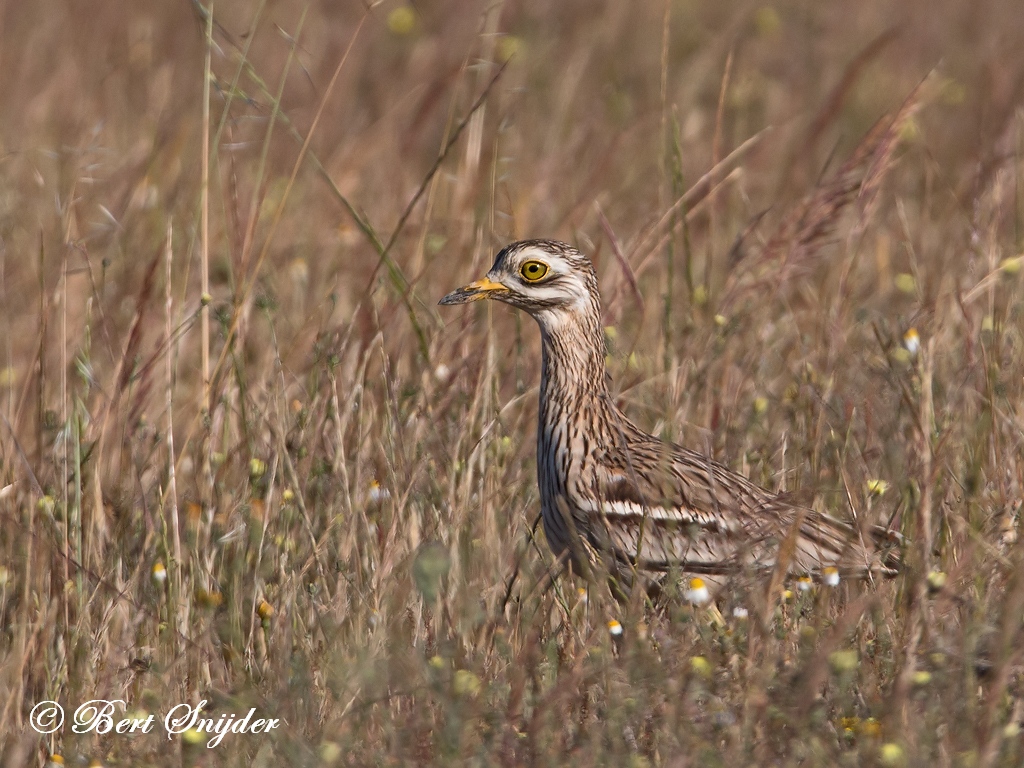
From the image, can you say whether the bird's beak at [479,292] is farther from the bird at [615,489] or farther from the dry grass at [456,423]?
the dry grass at [456,423]

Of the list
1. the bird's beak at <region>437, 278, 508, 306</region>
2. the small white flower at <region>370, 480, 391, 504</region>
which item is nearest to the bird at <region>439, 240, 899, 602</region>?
the bird's beak at <region>437, 278, 508, 306</region>

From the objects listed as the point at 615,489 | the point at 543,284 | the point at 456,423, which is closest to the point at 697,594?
the point at 615,489

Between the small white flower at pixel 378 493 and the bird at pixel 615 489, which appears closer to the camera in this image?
the bird at pixel 615 489

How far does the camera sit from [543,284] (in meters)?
4.84

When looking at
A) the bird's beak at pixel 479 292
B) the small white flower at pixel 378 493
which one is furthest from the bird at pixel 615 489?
the small white flower at pixel 378 493

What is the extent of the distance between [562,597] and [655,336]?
96.2 inches

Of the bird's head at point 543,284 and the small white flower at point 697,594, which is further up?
the bird's head at point 543,284

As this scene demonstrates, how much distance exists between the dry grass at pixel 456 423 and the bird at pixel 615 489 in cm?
14

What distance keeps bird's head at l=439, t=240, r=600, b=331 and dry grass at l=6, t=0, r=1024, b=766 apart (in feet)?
0.76

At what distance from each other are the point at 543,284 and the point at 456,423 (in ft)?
1.92

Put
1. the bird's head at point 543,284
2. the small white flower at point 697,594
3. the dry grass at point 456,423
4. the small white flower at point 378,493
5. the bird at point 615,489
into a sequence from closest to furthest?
1. the dry grass at point 456,423
2. the small white flower at point 697,594
3. the bird at point 615,489
4. the small white flower at point 378,493
5. the bird's head at point 543,284

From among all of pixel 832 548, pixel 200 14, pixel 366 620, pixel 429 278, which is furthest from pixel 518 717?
pixel 429 278

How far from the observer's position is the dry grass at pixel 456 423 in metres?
3.23

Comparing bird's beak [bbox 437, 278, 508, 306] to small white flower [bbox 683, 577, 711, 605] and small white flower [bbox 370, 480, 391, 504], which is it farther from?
small white flower [bbox 683, 577, 711, 605]
